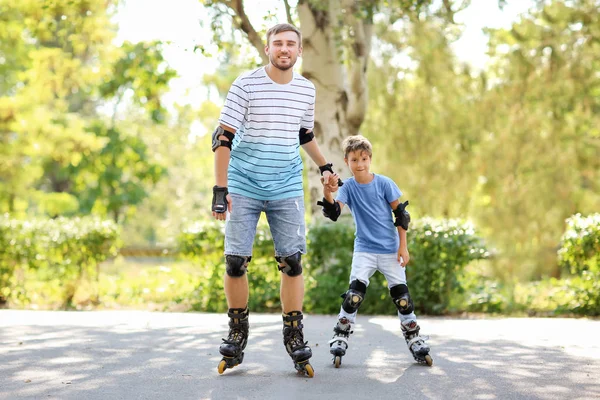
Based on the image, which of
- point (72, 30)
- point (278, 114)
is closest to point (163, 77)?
point (72, 30)

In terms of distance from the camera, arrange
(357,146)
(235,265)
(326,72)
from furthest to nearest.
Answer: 1. (326,72)
2. (357,146)
3. (235,265)

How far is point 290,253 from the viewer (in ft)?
17.9

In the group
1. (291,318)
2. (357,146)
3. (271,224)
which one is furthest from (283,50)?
(291,318)

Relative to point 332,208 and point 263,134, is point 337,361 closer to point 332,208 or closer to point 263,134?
point 332,208

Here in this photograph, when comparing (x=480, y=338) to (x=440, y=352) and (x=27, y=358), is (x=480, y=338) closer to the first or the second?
(x=440, y=352)

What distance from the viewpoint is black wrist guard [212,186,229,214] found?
5154 millimetres

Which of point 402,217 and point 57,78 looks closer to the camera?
point 402,217

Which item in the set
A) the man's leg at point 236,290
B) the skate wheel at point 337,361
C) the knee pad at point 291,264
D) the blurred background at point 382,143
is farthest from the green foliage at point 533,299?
the man's leg at point 236,290

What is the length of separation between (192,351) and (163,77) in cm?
841

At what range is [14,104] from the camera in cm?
1638

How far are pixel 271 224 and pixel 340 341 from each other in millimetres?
935

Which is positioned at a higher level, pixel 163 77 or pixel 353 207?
pixel 163 77

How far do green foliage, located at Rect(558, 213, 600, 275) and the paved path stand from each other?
1.35 metres

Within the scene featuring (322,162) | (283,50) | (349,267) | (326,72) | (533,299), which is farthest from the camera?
(326,72)
